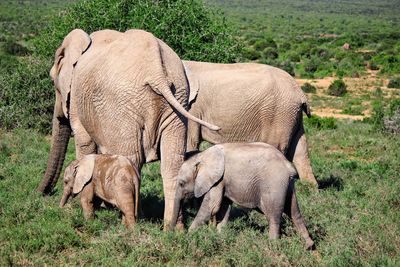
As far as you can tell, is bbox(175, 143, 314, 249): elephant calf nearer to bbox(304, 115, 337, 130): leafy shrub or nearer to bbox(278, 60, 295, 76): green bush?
bbox(304, 115, 337, 130): leafy shrub

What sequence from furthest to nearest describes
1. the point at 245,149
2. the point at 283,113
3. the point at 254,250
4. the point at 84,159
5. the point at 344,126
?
the point at 344,126
the point at 283,113
the point at 84,159
the point at 245,149
the point at 254,250

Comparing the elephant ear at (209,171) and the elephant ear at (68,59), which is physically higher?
the elephant ear at (68,59)

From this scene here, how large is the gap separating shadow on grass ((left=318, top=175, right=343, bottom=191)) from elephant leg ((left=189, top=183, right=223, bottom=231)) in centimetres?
315

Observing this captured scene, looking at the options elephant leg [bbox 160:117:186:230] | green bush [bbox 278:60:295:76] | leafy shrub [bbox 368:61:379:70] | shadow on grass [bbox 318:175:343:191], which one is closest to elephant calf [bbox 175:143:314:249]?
elephant leg [bbox 160:117:186:230]

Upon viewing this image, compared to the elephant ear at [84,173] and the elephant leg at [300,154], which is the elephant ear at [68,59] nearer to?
the elephant ear at [84,173]

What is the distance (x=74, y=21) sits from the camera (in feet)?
43.8

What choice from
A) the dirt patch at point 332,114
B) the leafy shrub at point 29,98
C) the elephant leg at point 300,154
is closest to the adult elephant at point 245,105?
the elephant leg at point 300,154

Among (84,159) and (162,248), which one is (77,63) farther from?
(162,248)

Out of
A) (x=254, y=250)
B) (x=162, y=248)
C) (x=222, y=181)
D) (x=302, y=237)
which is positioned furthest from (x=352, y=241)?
(x=162, y=248)

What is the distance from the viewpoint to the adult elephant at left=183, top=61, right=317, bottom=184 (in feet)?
27.0

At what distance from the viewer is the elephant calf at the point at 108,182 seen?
625cm

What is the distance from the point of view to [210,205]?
20.6 feet

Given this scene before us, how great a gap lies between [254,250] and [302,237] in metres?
0.61

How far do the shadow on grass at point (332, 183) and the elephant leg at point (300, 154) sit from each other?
0.46 meters
